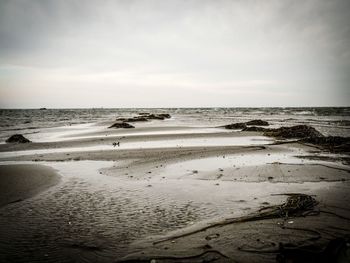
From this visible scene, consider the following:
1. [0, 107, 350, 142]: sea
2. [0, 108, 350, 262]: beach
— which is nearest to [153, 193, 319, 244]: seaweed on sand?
[0, 108, 350, 262]: beach

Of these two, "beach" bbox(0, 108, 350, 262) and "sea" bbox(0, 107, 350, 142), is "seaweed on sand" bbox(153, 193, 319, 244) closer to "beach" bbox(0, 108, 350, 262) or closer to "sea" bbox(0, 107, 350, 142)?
"beach" bbox(0, 108, 350, 262)

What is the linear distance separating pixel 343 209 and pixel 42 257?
6.04m

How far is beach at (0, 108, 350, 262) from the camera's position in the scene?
165 inches

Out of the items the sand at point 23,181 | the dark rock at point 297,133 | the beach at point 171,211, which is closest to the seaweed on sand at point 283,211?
the beach at point 171,211

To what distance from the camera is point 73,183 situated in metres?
8.31

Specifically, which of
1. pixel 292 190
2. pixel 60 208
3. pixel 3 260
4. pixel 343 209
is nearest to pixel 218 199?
pixel 292 190

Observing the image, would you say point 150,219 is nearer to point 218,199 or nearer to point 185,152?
point 218,199

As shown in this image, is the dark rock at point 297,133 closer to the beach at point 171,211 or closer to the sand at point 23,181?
the beach at point 171,211

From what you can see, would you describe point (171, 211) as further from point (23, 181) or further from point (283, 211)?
point (23, 181)

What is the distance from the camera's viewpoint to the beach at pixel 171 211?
418cm

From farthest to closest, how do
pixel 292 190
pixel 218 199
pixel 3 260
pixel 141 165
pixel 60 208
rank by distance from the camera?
pixel 141 165 < pixel 292 190 < pixel 218 199 < pixel 60 208 < pixel 3 260

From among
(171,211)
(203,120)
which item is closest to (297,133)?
(171,211)

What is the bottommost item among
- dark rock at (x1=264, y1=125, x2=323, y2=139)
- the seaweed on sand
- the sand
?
the sand

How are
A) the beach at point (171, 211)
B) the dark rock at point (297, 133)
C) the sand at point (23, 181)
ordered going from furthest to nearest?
the dark rock at point (297, 133)
the sand at point (23, 181)
the beach at point (171, 211)
